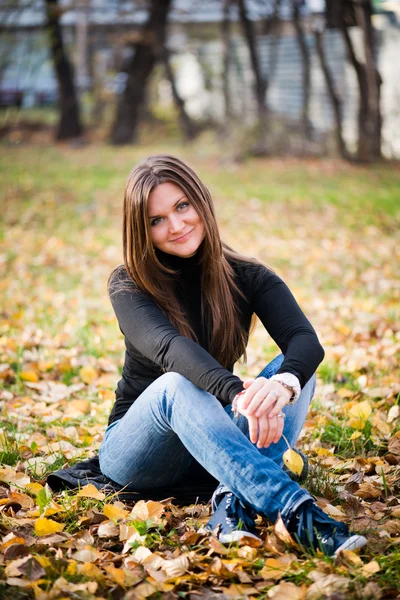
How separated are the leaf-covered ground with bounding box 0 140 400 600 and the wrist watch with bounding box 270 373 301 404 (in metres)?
0.43

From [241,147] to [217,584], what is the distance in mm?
12569

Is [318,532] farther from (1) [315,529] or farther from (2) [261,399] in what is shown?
(2) [261,399]

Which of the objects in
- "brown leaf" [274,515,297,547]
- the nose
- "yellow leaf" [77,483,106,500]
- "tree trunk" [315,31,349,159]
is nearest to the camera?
"brown leaf" [274,515,297,547]

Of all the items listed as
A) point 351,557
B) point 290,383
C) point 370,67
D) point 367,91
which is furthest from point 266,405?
point 367,91

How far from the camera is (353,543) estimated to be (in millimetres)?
2184

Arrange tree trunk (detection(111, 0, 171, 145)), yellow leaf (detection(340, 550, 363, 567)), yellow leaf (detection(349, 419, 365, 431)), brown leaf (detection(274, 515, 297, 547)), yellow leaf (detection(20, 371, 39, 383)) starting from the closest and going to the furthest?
yellow leaf (detection(340, 550, 363, 567))
brown leaf (detection(274, 515, 297, 547))
yellow leaf (detection(349, 419, 365, 431))
yellow leaf (detection(20, 371, 39, 383))
tree trunk (detection(111, 0, 171, 145))

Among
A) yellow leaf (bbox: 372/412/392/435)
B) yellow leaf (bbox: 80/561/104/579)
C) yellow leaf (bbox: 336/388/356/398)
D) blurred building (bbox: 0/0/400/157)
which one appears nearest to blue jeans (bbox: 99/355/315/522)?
yellow leaf (bbox: 80/561/104/579)

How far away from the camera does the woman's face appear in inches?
108

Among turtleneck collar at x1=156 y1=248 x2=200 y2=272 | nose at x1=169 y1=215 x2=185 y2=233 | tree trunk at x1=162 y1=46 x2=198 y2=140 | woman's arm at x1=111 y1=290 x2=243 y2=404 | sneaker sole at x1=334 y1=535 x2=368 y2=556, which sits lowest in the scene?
tree trunk at x1=162 y1=46 x2=198 y2=140

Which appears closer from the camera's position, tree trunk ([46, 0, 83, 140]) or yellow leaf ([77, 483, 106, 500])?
yellow leaf ([77, 483, 106, 500])

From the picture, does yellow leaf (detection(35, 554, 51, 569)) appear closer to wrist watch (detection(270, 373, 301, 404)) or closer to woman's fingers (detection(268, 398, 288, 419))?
woman's fingers (detection(268, 398, 288, 419))

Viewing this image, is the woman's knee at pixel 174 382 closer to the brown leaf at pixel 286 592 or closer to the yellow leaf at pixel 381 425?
the brown leaf at pixel 286 592

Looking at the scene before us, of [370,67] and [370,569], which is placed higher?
[370,67]

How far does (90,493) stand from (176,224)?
3.35ft
